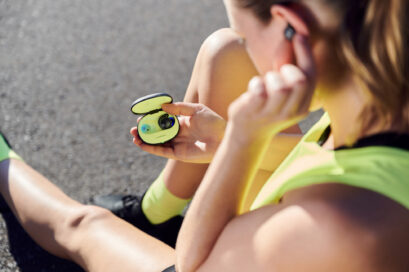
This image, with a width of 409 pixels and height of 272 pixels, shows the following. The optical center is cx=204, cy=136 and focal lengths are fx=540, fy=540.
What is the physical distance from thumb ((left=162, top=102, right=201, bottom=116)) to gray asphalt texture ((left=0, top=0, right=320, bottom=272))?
0.76m

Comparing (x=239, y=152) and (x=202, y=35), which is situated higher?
(x=239, y=152)

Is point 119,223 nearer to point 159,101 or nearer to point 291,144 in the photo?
point 159,101

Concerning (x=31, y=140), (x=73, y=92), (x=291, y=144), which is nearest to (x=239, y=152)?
(x=291, y=144)

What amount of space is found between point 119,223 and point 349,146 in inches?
35.7

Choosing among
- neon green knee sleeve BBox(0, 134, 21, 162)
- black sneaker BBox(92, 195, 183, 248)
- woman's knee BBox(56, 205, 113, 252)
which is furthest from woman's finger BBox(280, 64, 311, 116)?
neon green knee sleeve BBox(0, 134, 21, 162)

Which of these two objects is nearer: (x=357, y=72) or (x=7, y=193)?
(x=357, y=72)

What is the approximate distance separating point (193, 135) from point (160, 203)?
452mm

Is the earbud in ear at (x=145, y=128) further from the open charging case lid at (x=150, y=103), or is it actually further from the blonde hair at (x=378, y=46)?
the blonde hair at (x=378, y=46)

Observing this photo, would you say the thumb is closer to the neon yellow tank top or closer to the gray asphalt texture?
the neon yellow tank top

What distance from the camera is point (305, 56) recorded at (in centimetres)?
103

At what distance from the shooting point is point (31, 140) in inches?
97.3

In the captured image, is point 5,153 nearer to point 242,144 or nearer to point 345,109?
point 242,144

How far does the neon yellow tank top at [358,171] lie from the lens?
40.6 inches

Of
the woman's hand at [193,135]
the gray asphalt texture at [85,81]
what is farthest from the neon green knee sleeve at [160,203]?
the woman's hand at [193,135]
